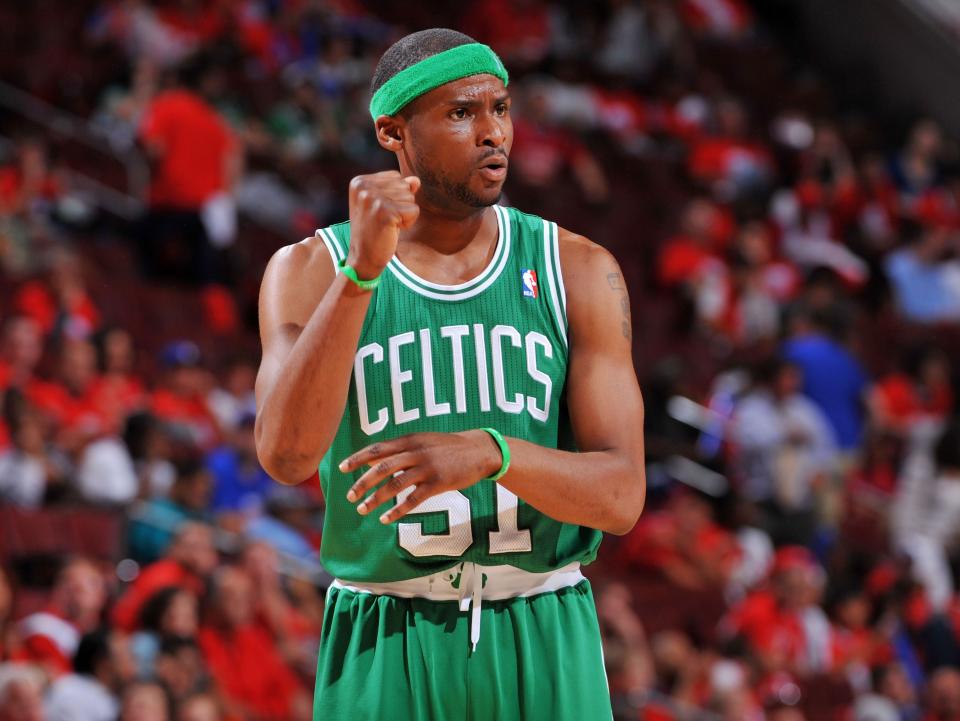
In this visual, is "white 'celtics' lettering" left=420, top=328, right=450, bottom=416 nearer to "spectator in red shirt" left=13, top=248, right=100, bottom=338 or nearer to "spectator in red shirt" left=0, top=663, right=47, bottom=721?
"spectator in red shirt" left=0, top=663, right=47, bottom=721

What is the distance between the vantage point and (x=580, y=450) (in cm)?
319

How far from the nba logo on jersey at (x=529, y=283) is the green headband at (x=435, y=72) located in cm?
40

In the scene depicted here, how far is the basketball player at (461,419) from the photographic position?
3088mm

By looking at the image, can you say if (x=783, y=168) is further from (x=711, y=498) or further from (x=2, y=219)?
(x=2, y=219)

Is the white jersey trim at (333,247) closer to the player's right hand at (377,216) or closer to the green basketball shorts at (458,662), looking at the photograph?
the player's right hand at (377,216)

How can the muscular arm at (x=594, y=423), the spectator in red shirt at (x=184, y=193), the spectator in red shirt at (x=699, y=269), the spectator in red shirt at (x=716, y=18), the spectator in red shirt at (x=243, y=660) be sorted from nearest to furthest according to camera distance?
the muscular arm at (x=594, y=423) → the spectator in red shirt at (x=243, y=660) → the spectator in red shirt at (x=184, y=193) → the spectator in red shirt at (x=699, y=269) → the spectator in red shirt at (x=716, y=18)

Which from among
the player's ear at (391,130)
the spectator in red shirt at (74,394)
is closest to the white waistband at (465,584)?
the player's ear at (391,130)

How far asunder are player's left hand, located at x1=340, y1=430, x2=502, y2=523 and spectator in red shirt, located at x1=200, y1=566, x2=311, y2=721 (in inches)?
182

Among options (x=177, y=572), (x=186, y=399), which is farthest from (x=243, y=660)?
(x=186, y=399)

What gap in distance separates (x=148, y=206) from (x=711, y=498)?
4.26m

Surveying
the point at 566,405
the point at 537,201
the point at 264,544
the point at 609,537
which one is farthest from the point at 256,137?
the point at 566,405

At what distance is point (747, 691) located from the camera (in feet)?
27.8

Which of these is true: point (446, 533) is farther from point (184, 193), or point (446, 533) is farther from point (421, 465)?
point (184, 193)

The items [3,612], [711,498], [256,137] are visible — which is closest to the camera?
[3,612]
